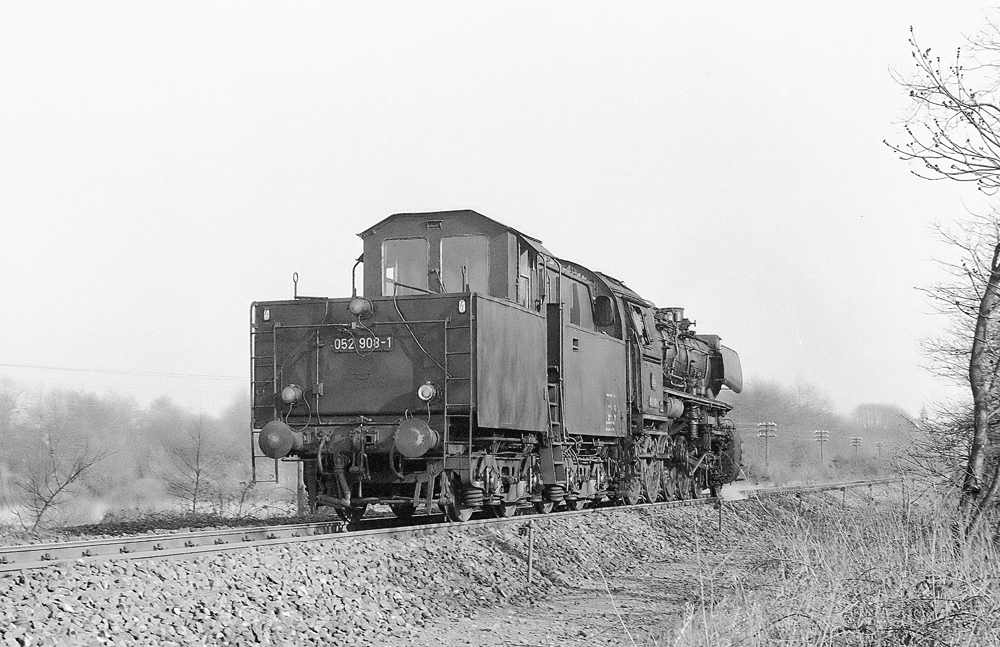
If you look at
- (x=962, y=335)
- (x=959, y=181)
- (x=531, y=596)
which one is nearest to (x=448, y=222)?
(x=531, y=596)

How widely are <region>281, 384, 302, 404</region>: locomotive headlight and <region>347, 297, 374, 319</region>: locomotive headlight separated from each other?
116 centimetres

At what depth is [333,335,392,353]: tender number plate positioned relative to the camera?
1305cm

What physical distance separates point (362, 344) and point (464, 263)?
1840 millimetres

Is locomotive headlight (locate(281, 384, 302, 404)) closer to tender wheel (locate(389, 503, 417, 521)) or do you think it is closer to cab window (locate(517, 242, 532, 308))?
tender wheel (locate(389, 503, 417, 521))

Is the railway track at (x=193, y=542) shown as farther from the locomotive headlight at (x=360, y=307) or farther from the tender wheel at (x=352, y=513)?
the locomotive headlight at (x=360, y=307)

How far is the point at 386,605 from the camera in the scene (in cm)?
955

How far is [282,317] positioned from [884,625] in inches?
329

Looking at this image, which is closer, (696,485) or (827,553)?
(827,553)

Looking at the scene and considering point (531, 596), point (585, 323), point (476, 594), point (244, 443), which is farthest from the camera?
point (244, 443)

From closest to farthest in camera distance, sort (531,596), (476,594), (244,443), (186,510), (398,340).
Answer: (476,594), (531,596), (398,340), (186,510), (244,443)

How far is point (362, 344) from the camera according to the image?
13109mm

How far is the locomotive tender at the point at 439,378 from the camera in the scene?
12.7 m

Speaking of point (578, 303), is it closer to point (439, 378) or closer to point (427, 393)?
point (439, 378)

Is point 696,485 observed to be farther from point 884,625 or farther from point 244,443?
point 244,443
